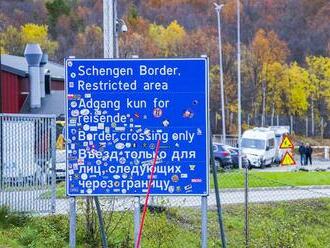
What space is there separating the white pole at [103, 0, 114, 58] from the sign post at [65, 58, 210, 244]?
5.37 feet

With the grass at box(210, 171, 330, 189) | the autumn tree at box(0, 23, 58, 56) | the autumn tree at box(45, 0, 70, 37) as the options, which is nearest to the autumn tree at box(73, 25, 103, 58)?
the autumn tree at box(0, 23, 58, 56)

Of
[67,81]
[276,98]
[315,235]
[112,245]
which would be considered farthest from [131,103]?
[276,98]

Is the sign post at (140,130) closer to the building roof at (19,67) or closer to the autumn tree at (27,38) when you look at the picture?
Result: the building roof at (19,67)

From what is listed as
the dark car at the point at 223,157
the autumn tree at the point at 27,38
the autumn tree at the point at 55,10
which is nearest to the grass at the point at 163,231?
the dark car at the point at 223,157

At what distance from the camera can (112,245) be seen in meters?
10.8

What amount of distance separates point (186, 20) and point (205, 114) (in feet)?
356

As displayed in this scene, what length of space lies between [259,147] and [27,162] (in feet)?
103

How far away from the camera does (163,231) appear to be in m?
10.9

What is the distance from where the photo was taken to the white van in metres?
41.9

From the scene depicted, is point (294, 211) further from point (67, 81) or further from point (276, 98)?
point (276, 98)

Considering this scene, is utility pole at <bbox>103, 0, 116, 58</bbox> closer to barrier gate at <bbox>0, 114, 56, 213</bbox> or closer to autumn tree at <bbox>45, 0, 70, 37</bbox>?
barrier gate at <bbox>0, 114, 56, 213</bbox>

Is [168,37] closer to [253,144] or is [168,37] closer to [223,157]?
[253,144]

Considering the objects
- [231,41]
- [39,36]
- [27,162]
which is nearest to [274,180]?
[27,162]

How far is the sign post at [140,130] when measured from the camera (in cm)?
817
